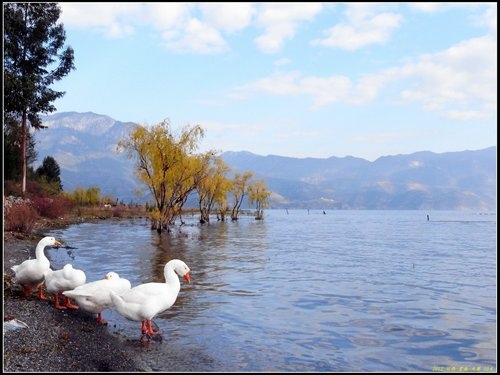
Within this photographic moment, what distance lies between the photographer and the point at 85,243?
29219mm

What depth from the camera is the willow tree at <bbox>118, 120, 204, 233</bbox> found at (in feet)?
138

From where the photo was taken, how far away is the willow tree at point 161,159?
42031mm

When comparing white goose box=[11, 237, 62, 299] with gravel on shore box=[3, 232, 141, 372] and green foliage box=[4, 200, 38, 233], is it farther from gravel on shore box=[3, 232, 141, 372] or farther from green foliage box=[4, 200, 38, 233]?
green foliage box=[4, 200, 38, 233]

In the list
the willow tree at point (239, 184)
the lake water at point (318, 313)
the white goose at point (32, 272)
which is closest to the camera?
the lake water at point (318, 313)

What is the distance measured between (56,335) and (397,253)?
80.9 ft

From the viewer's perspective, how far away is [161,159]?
42.3 m

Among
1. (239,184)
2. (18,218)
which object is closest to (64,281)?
(18,218)

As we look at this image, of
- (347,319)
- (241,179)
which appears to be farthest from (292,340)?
(241,179)

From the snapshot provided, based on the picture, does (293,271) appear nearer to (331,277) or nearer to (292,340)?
(331,277)

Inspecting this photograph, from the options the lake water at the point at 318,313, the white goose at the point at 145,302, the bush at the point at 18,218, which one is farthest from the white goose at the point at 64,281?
the bush at the point at 18,218

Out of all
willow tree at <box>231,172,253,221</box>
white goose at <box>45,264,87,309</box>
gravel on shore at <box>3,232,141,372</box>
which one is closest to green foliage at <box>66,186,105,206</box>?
A: willow tree at <box>231,172,253,221</box>

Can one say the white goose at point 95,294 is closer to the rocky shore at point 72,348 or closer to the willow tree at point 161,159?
the rocky shore at point 72,348

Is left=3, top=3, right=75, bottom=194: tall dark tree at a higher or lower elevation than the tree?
higher

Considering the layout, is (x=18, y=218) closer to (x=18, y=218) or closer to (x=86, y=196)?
(x=18, y=218)
